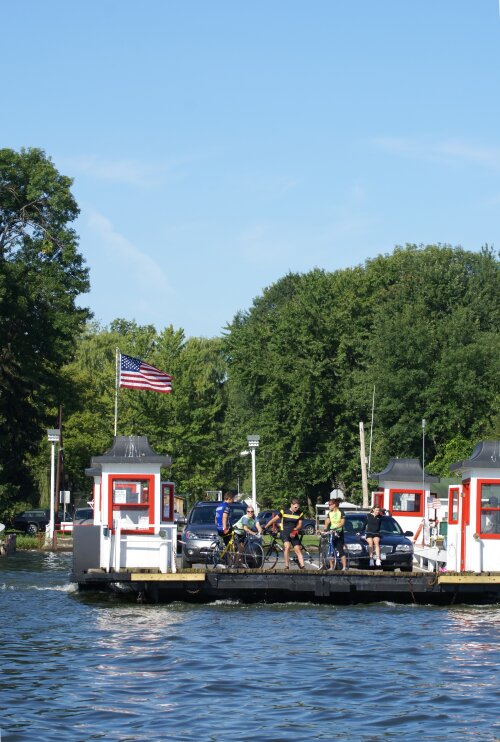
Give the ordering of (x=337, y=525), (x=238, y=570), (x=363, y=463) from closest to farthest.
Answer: (x=238, y=570) < (x=337, y=525) < (x=363, y=463)

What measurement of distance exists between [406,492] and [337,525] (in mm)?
11766

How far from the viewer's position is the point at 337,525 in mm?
29359

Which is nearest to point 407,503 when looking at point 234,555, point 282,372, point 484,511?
point 484,511

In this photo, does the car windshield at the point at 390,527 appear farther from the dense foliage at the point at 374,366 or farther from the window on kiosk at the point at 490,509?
the dense foliage at the point at 374,366

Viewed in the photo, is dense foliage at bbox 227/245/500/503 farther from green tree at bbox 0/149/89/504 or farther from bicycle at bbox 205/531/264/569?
bicycle at bbox 205/531/264/569

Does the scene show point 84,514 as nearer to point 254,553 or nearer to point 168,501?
point 168,501

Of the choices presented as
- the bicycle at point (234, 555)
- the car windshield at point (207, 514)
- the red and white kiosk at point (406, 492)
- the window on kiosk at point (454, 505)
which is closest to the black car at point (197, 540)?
the car windshield at point (207, 514)

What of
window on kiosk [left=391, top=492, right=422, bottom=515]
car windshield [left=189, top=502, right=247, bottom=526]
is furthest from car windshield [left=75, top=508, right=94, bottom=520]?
car windshield [left=189, top=502, right=247, bottom=526]

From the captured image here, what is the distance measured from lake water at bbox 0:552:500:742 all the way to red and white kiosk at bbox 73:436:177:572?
105 cm

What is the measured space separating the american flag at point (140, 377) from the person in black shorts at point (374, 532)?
11.7 m

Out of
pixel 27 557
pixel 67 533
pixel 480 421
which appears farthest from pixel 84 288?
pixel 480 421

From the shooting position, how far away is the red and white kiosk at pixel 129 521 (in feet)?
95.7

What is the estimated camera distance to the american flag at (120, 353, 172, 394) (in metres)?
41.5

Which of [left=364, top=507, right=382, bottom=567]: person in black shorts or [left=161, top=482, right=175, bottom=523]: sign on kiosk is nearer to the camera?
[left=364, top=507, right=382, bottom=567]: person in black shorts
